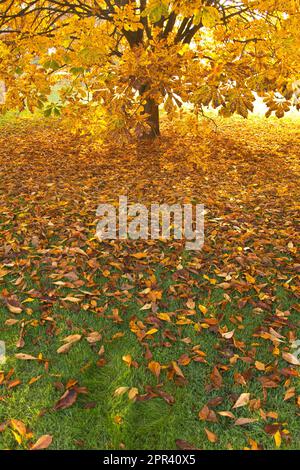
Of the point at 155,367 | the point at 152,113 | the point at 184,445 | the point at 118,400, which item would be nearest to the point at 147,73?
the point at 152,113

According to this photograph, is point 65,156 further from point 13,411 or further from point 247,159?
point 13,411

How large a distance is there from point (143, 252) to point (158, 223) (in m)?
0.91

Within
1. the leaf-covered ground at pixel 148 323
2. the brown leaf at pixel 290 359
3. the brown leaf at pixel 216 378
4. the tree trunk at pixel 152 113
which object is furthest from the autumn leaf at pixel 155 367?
the tree trunk at pixel 152 113

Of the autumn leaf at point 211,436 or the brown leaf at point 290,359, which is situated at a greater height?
the brown leaf at point 290,359

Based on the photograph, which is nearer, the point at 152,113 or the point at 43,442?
the point at 43,442

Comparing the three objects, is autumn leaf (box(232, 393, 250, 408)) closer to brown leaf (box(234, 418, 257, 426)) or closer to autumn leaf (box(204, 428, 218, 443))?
brown leaf (box(234, 418, 257, 426))

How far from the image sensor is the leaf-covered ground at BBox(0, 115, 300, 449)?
2799 mm

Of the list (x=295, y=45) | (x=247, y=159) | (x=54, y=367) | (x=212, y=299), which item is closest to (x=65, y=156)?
(x=247, y=159)

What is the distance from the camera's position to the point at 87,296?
4.20 meters

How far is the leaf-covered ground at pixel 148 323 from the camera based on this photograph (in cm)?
280

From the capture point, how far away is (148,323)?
381cm

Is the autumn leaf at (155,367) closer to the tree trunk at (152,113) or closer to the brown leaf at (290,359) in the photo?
the brown leaf at (290,359)

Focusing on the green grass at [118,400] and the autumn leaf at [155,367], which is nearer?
the green grass at [118,400]

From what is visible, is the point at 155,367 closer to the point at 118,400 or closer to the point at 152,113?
the point at 118,400
